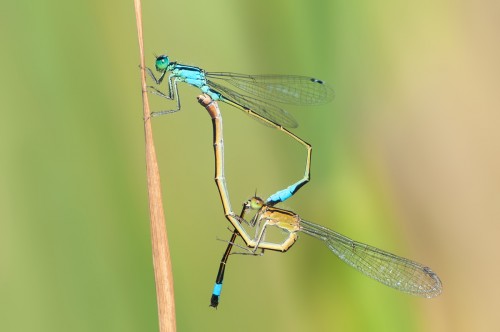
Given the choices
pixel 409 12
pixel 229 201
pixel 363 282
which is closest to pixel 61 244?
pixel 229 201

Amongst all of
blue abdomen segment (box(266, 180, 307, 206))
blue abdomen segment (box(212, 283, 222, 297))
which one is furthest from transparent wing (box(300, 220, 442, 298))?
blue abdomen segment (box(212, 283, 222, 297))

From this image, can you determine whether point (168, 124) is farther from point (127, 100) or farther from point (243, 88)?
point (243, 88)

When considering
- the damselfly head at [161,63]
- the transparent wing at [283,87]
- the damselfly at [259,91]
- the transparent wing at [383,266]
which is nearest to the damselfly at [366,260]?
the transparent wing at [383,266]

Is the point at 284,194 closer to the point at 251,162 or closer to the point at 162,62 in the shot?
the point at 251,162

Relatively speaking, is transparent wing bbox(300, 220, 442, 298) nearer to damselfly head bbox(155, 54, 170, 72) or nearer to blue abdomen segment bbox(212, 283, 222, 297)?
blue abdomen segment bbox(212, 283, 222, 297)

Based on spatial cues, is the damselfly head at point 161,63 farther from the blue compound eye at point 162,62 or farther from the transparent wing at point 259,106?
the transparent wing at point 259,106

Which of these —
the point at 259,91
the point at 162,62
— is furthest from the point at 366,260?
the point at 162,62
